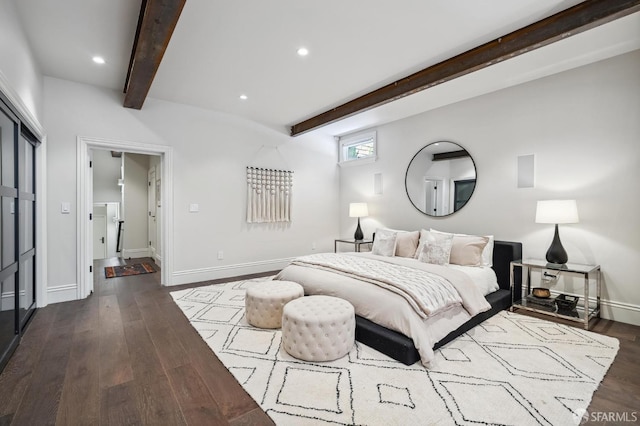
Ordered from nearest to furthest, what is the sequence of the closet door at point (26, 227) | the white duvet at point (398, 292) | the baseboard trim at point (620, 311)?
1. the white duvet at point (398, 292)
2. the closet door at point (26, 227)
3. the baseboard trim at point (620, 311)

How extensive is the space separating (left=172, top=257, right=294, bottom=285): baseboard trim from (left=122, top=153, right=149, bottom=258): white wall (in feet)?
10.7

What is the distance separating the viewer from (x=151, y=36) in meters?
2.41

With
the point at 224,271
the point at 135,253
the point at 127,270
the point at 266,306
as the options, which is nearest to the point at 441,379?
the point at 266,306

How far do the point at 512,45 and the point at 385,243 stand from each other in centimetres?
266

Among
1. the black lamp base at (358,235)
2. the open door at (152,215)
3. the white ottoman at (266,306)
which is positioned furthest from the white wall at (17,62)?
the black lamp base at (358,235)

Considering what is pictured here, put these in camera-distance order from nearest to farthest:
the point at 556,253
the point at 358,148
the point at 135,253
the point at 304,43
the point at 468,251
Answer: the point at 304,43
the point at 556,253
the point at 468,251
the point at 358,148
the point at 135,253

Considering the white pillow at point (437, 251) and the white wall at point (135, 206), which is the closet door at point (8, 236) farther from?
the white wall at point (135, 206)

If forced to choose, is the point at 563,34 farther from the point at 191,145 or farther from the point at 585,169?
the point at 191,145

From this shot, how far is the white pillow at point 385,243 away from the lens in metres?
4.30

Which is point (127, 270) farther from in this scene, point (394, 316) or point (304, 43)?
point (394, 316)

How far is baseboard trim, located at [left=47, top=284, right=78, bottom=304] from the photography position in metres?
3.70

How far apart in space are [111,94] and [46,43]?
1173 mm

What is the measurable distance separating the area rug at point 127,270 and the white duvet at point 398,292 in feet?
10.8

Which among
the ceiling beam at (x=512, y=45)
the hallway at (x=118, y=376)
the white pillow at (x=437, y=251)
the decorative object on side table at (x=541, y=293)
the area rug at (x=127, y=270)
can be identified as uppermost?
the ceiling beam at (x=512, y=45)
